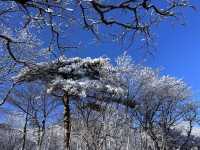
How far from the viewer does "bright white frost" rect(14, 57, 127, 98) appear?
91.2 ft

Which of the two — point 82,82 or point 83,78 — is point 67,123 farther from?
point 83,78

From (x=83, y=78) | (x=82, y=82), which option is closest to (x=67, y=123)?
(x=82, y=82)

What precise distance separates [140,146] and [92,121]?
1828 cm

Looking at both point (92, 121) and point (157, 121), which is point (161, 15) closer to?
point (92, 121)

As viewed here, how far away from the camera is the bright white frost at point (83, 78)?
27797mm

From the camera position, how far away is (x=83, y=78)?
29.6 meters

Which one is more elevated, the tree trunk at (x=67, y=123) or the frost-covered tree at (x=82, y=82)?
the frost-covered tree at (x=82, y=82)

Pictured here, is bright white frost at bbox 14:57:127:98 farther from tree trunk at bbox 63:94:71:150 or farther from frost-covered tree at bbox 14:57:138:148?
tree trunk at bbox 63:94:71:150

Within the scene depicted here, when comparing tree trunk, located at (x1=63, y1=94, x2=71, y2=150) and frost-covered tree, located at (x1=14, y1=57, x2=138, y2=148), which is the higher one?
frost-covered tree, located at (x1=14, y1=57, x2=138, y2=148)

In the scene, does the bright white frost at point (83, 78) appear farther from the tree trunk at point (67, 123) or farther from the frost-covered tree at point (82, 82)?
the tree trunk at point (67, 123)

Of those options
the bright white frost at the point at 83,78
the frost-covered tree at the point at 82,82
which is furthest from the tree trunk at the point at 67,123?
the bright white frost at the point at 83,78

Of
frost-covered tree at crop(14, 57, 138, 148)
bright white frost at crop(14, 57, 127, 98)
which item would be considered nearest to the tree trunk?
frost-covered tree at crop(14, 57, 138, 148)

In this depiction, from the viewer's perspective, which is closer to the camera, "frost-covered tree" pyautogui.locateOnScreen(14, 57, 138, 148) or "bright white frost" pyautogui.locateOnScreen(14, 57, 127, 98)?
"frost-covered tree" pyautogui.locateOnScreen(14, 57, 138, 148)

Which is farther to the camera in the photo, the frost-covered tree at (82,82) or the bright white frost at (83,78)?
the bright white frost at (83,78)
